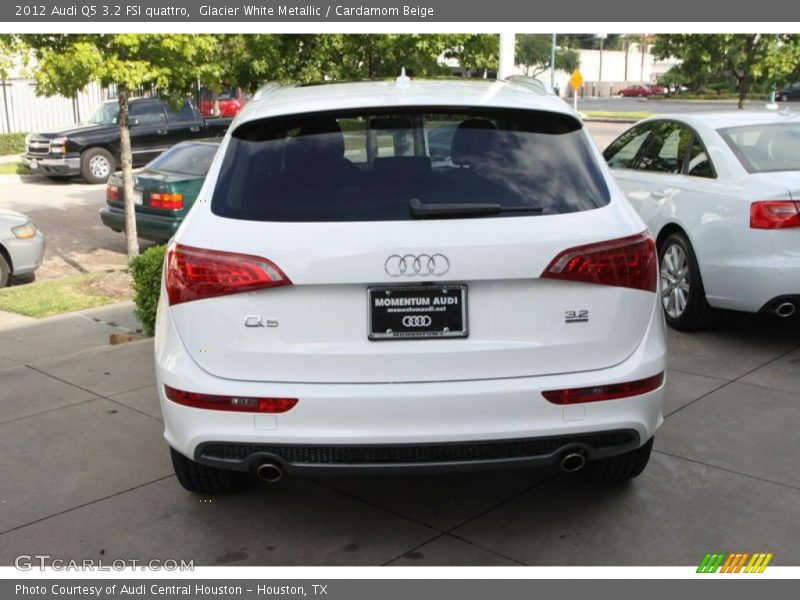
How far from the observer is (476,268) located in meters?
3.40

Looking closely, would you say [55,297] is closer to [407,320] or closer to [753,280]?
[753,280]

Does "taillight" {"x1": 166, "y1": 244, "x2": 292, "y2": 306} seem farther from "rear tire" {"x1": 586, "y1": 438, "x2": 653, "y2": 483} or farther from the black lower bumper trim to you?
"rear tire" {"x1": 586, "y1": 438, "x2": 653, "y2": 483}

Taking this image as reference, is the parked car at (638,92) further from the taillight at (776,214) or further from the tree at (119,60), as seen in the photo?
the taillight at (776,214)

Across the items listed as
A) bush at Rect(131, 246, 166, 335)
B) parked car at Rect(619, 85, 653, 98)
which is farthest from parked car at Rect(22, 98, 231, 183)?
parked car at Rect(619, 85, 653, 98)

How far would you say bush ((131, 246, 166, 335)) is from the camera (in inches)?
301

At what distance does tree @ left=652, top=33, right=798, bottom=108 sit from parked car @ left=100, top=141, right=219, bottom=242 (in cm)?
1114

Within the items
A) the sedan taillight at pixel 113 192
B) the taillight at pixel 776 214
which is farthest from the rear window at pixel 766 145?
the sedan taillight at pixel 113 192

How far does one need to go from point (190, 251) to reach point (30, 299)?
7191 millimetres

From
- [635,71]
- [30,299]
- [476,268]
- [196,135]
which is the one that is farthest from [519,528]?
[635,71]

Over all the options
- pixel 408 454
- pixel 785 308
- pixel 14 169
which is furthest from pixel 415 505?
pixel 14 169

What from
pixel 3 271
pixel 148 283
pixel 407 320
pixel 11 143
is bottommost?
pixel 3 271

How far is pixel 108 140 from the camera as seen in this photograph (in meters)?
22.5

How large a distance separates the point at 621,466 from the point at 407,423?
1357 millimetres

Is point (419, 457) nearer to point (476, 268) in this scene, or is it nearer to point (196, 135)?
point (476, 268)
